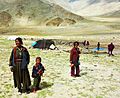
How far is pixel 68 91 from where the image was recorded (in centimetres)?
1648

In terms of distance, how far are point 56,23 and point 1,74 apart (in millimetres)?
105723

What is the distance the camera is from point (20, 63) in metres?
15.5

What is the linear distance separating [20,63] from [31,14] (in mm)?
118676

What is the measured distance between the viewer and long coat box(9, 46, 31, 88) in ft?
50.5

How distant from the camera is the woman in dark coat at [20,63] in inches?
604

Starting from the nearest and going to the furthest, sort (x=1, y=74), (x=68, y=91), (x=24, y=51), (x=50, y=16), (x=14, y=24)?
(x=24, y=51), (x=68, y=91), (x=1, y=74), (x=14, y=24), (x=50, y=16)

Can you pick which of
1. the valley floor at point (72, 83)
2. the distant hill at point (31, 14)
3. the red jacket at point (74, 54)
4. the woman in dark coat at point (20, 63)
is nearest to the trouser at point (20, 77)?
the woman in dark coat at point (20, 63)

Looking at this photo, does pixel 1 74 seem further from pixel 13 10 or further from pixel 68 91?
pixel 13 10

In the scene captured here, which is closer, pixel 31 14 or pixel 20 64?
pixel 20 64

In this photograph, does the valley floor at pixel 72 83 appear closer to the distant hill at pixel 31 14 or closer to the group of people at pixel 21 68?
the group of people at pixel 21 68

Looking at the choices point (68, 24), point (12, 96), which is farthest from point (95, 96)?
point (68, 24)

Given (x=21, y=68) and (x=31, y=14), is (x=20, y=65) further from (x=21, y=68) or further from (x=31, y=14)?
(x=31, y=14)

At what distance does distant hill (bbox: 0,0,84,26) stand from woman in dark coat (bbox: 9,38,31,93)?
107155mm

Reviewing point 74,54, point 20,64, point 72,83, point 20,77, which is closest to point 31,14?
point 74,54
